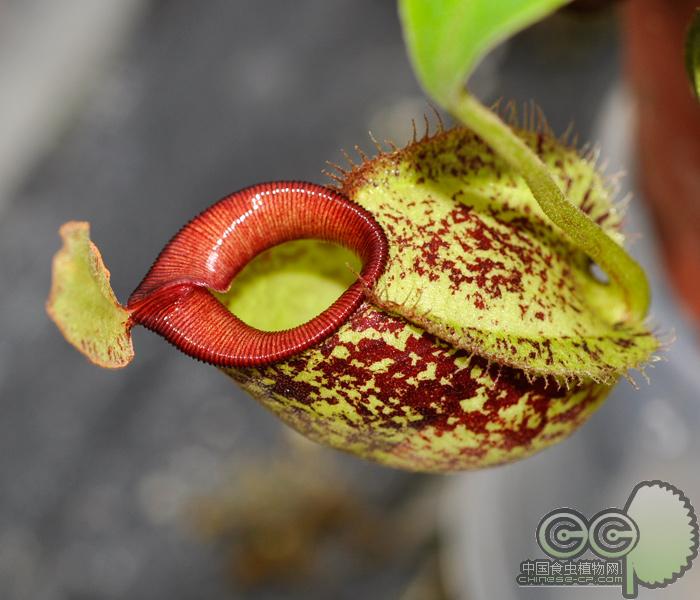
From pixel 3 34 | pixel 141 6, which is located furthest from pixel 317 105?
pixel 3 34

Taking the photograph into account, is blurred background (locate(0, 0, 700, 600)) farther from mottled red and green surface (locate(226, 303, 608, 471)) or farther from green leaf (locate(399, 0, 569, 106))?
green leaf (locate(399, 0, 569, 106))

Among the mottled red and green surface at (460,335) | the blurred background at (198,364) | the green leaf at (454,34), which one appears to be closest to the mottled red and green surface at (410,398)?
the mottled red and green surface at (460,335)

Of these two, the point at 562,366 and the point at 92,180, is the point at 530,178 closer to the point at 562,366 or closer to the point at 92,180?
the point at 562,366

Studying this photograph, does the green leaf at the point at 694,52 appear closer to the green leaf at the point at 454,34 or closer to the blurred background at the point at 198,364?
the green leaf at the point at 454,34

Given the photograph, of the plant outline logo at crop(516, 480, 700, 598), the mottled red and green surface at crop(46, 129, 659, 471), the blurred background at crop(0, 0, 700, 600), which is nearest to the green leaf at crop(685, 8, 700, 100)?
the mottled red and green surface at crop(46, 129, 659, 471)

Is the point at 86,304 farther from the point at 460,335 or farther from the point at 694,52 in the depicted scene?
the point at 694,52

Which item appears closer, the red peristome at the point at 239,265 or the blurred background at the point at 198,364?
the red peristome at the point at 239,265
